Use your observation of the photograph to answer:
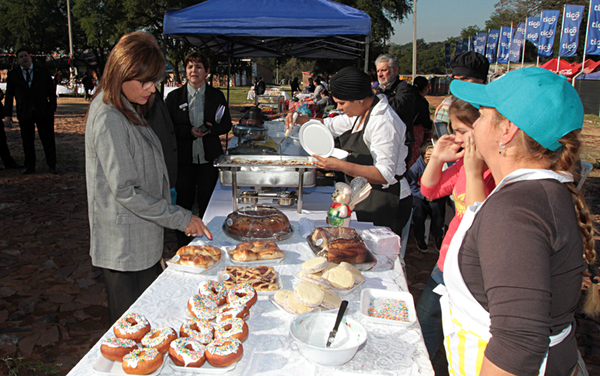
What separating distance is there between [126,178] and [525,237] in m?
1.48

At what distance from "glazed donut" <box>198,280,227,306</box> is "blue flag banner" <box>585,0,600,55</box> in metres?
20.6

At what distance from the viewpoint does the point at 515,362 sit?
2.71ft

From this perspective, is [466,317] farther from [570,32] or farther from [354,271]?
[570,32]

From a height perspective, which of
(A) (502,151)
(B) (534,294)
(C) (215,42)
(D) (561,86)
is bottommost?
(B) (534,294)

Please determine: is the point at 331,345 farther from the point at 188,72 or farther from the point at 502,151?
the point at 188,72

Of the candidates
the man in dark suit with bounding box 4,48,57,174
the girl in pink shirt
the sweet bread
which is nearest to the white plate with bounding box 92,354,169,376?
the sweet bread

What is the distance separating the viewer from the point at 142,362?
1.10 metres

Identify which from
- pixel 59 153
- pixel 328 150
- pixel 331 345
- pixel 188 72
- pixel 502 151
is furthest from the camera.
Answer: pixel 59 153

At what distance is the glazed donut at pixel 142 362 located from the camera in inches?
42.9

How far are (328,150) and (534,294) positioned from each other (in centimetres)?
174

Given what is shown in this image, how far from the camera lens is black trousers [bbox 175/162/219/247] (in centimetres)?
367

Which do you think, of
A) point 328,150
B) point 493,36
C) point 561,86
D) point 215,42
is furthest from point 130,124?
point 493,36

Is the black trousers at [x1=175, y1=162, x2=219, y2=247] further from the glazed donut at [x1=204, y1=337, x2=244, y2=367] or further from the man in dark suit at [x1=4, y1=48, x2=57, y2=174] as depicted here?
the man in dark suit at [x1=4, y1=48, x2=57, y2=174]

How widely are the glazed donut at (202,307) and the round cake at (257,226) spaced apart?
2.12 feet
